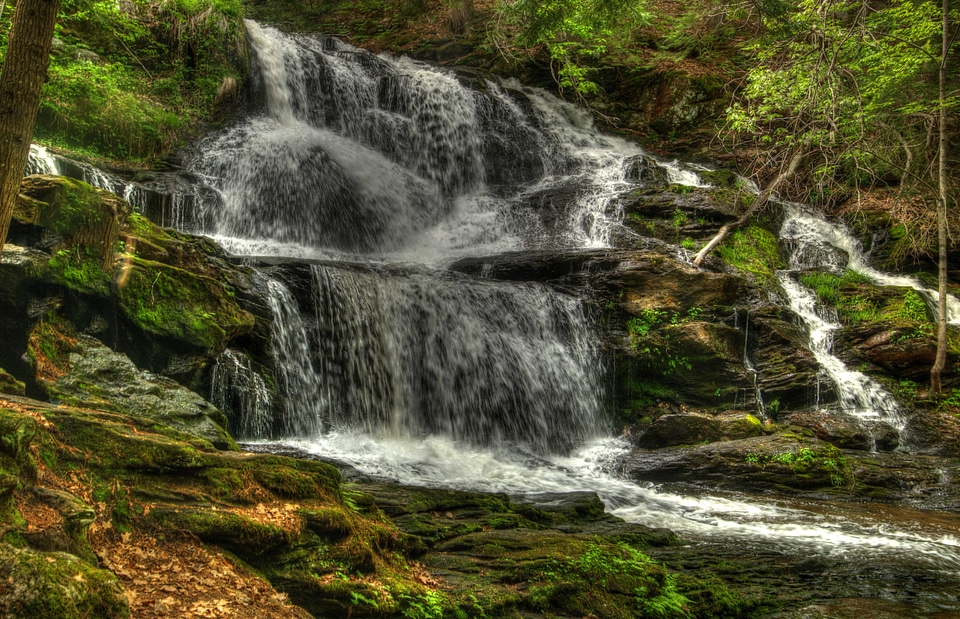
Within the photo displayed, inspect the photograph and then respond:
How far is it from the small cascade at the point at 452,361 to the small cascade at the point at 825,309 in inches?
179

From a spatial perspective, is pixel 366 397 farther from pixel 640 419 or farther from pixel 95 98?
pixel 95 98

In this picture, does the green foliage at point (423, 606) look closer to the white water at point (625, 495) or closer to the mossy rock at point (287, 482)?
the mossy rock at point (287, 482)

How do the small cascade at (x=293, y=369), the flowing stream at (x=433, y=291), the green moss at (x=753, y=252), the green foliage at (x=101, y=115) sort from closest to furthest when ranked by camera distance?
1. the flowing stream at (x=433, y=291)
2. the small cascade at (x=293, y=369)
3. the green foliage at (x=101, y=115)
4. the green moss at (x=753, y=252)

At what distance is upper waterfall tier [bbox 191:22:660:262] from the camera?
1462 cm

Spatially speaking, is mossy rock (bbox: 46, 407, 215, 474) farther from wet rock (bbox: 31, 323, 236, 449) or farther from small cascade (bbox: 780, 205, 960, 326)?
small cascade (bbox: 780, 205, 960, 326)

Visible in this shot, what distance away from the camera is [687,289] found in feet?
40.1

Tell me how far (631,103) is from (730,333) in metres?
13.6

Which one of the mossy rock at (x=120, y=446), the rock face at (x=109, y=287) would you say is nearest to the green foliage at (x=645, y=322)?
the rock face at (x=109, y=287)

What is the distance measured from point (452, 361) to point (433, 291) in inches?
51.8

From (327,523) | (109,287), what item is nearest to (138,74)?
(109,287)

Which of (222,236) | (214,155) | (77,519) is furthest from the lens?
Answer: (214,155)

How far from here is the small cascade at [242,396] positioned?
27.8ft

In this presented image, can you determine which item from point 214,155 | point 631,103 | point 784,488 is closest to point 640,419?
point 784,488

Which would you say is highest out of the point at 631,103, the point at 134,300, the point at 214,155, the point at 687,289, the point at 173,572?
the point at 631,103
